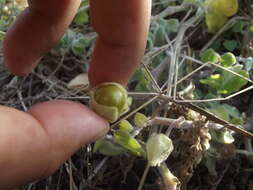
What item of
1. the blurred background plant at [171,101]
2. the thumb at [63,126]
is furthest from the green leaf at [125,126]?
the thumb at [63,126]

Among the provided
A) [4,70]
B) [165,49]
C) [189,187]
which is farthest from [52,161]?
[4,70]

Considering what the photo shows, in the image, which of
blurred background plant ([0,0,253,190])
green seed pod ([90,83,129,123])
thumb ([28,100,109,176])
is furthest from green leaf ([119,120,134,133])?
thumb ([28,100,109,176])

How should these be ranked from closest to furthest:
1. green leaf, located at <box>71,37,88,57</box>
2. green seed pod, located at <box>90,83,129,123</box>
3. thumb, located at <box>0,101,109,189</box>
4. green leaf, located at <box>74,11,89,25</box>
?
1. thumb, located at <box>0,101,109,189</box>
2. green seed pod, located at <box>90,83,129,123</box>
3. green leaf, located at <box>71,37,88,57</box>
4. green leaf, located at <box>74,11,89,25</box>

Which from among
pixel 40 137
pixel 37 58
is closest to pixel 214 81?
pixel 37 58

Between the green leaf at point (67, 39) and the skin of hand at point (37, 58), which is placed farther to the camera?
the green leaf at point (67, 39)

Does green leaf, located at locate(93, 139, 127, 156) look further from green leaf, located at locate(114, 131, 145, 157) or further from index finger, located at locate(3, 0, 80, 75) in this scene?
index finger, located at locate(3, 0, 80, 75)

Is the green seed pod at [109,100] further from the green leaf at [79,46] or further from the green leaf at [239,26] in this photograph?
the green leaf at [239,26]
